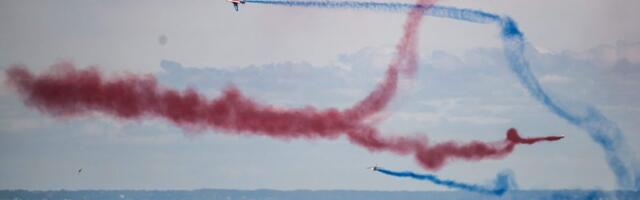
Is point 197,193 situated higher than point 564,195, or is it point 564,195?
point 197,193

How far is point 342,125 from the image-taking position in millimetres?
51250

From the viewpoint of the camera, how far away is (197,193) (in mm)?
178250

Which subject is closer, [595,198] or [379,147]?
[379,147]

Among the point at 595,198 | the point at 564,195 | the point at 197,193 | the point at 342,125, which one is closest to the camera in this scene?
the point at 342,125

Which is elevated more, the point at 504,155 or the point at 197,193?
the point at 197,193

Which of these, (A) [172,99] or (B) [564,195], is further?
(B) [564,195]

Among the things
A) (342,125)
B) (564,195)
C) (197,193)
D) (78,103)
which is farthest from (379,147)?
(197,193)

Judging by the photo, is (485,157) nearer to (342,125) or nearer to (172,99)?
(342,125)

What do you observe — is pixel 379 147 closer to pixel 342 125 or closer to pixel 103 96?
pixel 342 125

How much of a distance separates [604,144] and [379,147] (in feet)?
36.7

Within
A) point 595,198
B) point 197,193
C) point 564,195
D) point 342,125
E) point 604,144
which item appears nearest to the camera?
point 342,125

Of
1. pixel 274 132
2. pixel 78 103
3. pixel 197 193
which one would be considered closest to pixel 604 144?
pixel 274 132

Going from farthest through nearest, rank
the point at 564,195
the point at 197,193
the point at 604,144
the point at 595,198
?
the point at 197,193, the point at 564,195, the point at 595,198, the point at 604,144

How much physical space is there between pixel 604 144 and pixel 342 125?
12986mm
